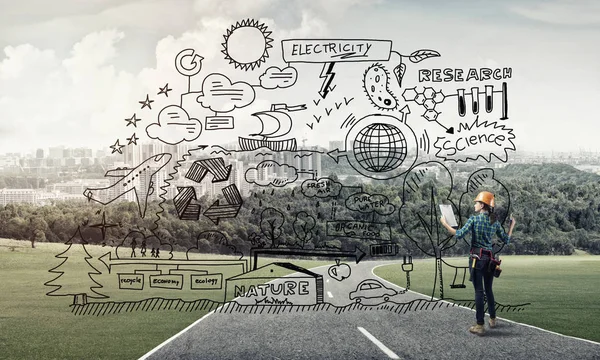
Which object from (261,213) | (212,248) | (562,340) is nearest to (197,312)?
(212,248)

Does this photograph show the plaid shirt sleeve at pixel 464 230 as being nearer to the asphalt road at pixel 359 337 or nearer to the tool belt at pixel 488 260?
the tool belt at pixel 488 260

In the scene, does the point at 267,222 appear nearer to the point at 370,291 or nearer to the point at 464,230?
the point at 370,291

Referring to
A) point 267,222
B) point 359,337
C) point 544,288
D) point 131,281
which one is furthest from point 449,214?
point 544,288

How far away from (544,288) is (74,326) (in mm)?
14890

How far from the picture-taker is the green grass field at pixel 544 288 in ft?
46.8

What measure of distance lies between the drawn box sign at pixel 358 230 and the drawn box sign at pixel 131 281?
4.21m

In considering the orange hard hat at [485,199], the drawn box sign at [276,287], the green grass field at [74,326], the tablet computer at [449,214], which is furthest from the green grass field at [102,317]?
the orange hard hat at [485,199]

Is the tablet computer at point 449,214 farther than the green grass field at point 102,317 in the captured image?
Yes

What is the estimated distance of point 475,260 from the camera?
12.7 m

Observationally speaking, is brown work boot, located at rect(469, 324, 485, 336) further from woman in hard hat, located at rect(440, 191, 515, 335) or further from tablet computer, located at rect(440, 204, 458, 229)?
tablet computer, located at rect(440, 204, 458, 229)

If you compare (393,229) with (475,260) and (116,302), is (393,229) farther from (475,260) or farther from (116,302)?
(116,302)

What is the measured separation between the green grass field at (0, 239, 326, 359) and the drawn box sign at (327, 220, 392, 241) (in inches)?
38.2

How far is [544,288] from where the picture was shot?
839 inches

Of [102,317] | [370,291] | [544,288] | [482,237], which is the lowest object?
[544,288]
